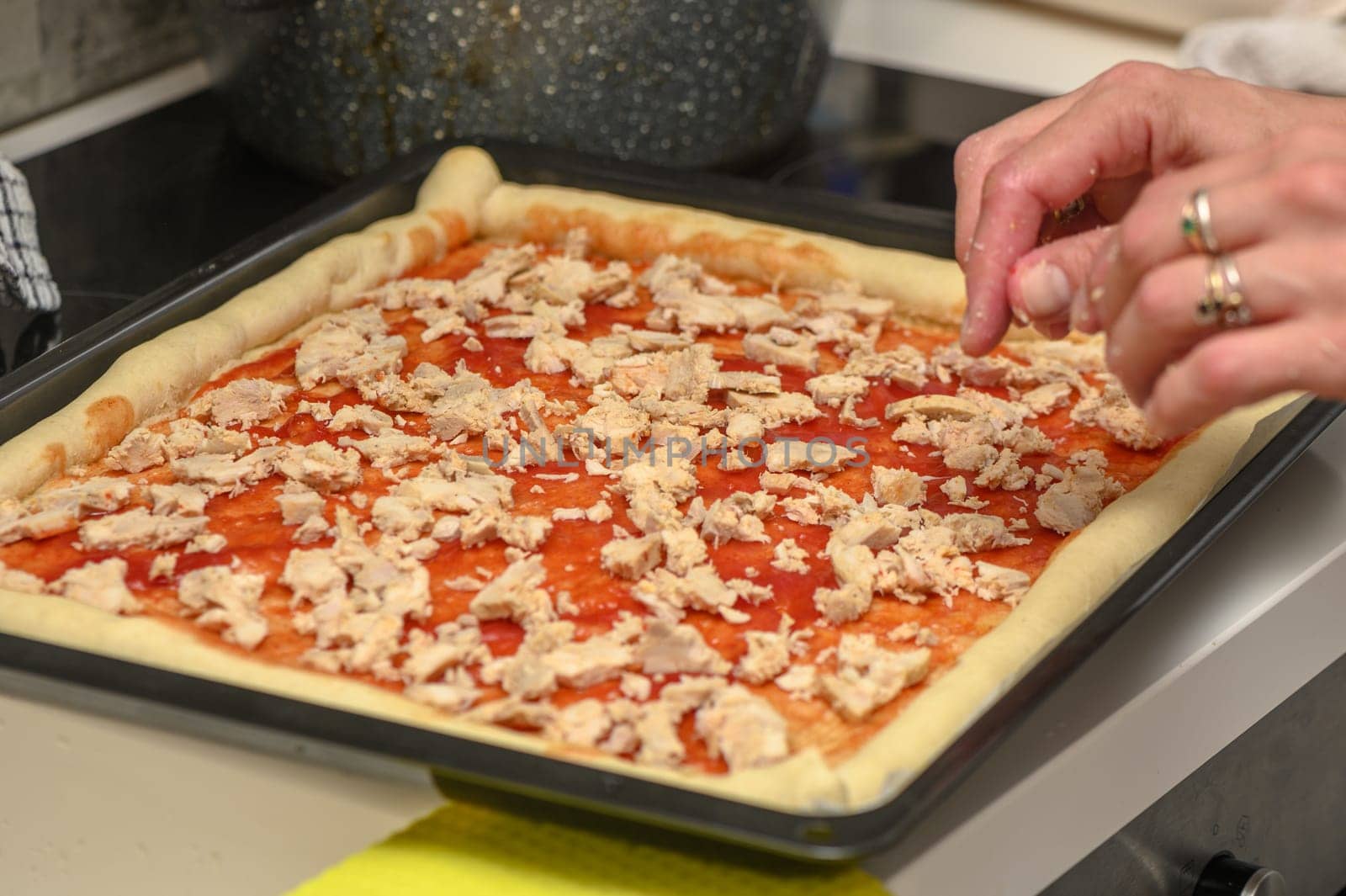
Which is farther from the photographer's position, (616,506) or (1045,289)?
(616,506)

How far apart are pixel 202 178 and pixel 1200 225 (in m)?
1.68

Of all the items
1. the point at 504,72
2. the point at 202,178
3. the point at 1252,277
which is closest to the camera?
the point at 1252,277

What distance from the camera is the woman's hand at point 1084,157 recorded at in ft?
4.11

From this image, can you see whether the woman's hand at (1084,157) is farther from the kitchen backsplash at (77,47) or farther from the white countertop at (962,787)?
the kitchen backsplash at (77,47)

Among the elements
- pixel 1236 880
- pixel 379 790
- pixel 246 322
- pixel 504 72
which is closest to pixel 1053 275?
pixel 1236 880

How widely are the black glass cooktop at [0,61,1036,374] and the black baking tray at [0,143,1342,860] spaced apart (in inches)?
8.3

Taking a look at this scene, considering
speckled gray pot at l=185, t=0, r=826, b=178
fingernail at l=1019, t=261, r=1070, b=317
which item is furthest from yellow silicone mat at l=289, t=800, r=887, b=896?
speckled gray pot at l=185, t=0, r=826, b=178

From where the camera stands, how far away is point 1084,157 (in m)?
1.26

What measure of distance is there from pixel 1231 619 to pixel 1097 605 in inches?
7.7

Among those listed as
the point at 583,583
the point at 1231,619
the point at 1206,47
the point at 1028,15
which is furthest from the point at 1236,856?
the point at 1028,15

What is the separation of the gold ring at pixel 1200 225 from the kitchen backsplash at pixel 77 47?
5.88 ft

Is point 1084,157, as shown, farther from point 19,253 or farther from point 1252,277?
point 19,253

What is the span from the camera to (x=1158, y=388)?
→ 3.42ft

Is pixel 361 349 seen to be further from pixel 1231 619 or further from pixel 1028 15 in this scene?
pixel 1028 15
